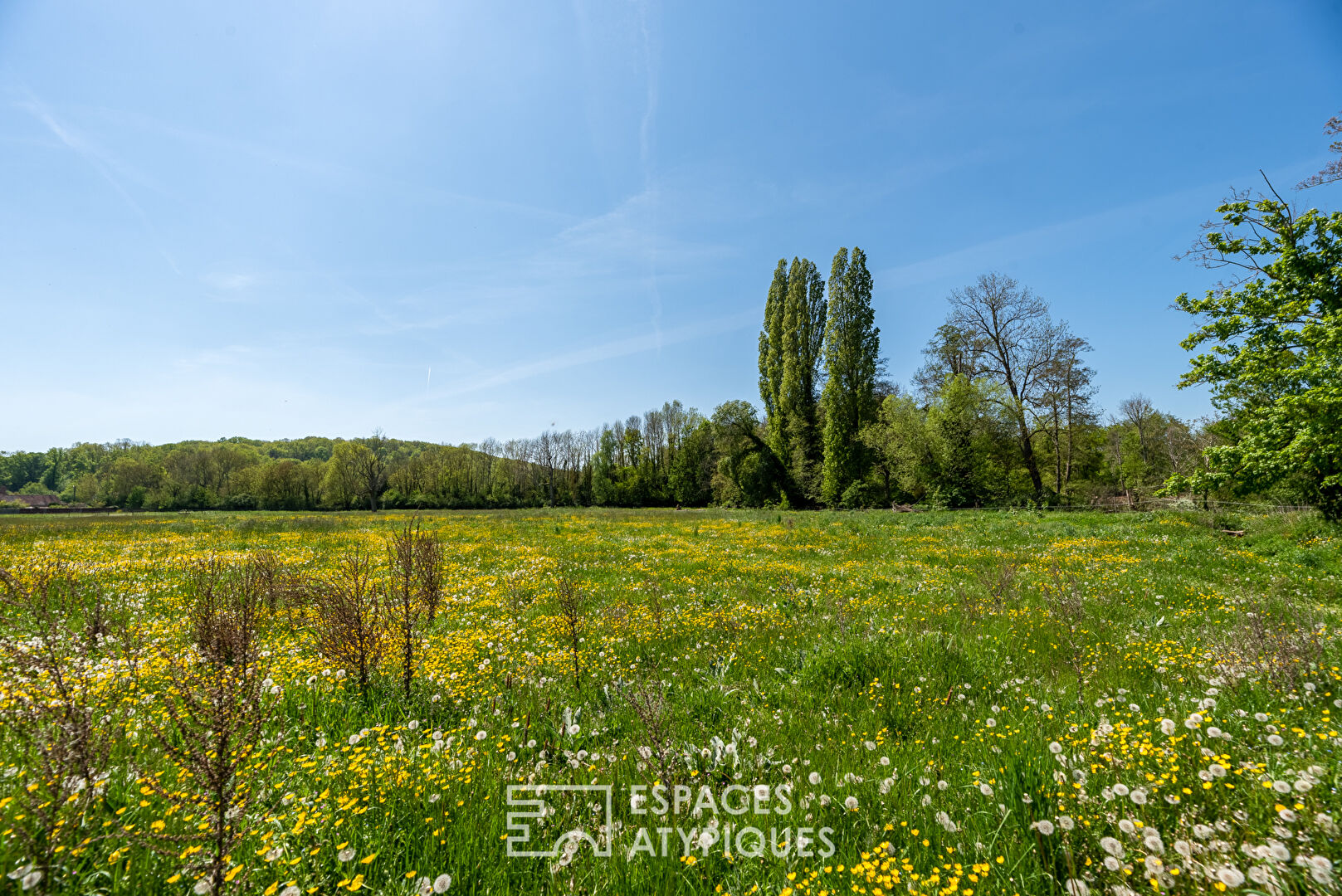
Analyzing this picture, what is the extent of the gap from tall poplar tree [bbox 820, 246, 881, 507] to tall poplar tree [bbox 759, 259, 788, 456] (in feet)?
19.3

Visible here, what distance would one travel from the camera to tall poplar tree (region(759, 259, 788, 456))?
50.8 metres

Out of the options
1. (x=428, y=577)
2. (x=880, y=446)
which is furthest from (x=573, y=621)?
(x=880, y=446)

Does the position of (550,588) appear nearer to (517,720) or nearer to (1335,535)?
(517,720)

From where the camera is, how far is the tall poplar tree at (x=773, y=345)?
50.8 metres

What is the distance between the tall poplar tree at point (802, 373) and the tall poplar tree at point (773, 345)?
1.32m

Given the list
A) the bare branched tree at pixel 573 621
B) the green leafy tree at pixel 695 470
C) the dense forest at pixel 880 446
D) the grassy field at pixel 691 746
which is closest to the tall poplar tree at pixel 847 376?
the dense forest at pixel 880 446

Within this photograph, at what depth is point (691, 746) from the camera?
3443mm

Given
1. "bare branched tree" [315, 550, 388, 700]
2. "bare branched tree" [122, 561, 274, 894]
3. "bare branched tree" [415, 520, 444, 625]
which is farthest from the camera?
"bare branched tree" [415, 520, 444, 625]
